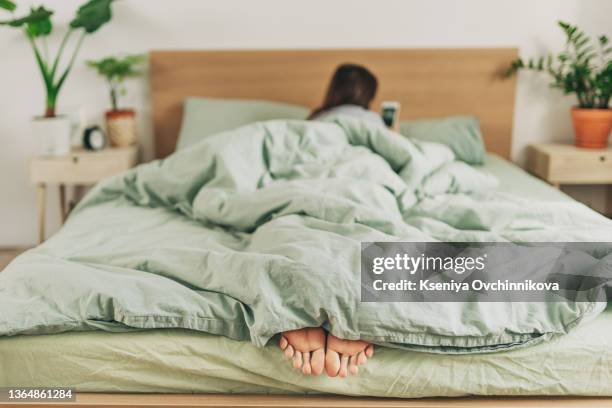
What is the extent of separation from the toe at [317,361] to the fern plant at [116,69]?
7.13 feet

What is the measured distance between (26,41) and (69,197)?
80cm

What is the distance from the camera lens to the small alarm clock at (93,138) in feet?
9.72

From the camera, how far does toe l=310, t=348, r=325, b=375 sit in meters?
1.19

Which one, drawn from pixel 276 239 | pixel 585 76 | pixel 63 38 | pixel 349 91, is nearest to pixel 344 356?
pixel 276 239

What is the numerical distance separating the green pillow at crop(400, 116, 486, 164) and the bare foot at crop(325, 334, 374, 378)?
175cm

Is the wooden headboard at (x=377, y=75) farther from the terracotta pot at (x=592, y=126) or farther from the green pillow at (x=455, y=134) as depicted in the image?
the terracotta pot at (x=592, y=126)

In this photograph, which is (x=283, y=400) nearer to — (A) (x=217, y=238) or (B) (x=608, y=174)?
(A) (x=217, y=238)

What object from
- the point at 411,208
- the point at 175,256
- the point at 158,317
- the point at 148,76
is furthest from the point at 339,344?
the point at 148,76

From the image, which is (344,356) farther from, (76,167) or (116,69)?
(116,69)

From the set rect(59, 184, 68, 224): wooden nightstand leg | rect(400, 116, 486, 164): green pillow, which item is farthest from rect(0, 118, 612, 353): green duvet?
rect(59, 184, 68, 224): wooden nightstand leg

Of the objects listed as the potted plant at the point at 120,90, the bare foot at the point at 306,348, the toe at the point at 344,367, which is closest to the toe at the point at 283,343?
the bare foot at the point at 306,348

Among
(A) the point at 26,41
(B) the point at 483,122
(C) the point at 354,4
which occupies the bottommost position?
(B) the point at 483,122

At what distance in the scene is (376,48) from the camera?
10.2 ft

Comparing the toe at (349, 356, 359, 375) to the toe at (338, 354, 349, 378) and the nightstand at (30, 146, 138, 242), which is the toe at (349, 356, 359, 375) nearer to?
the toe at (338, 354, 349, 378)
